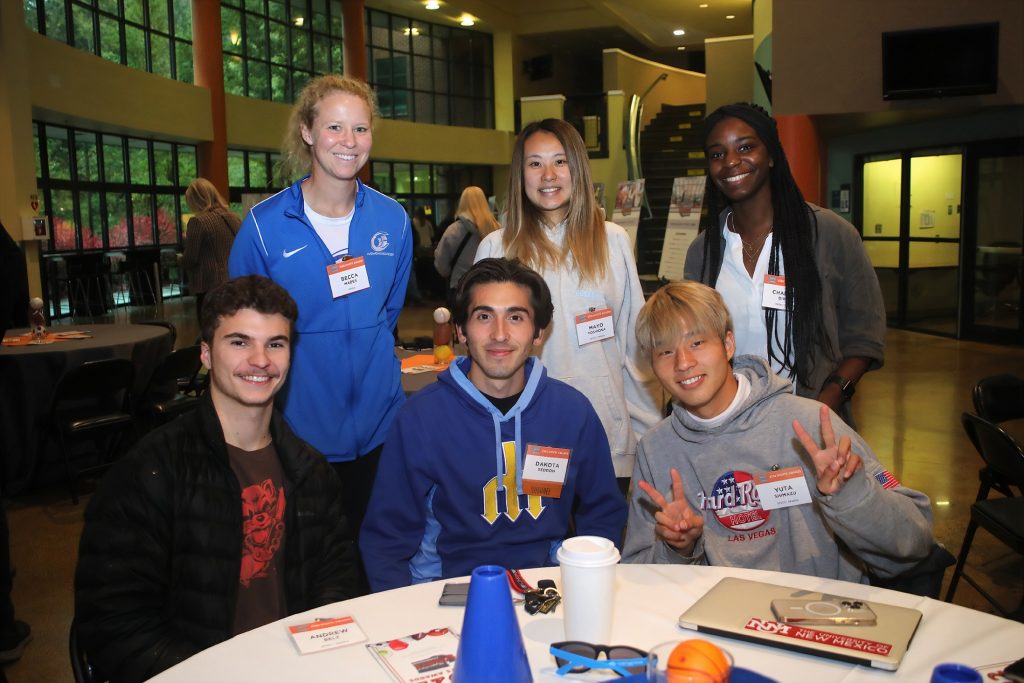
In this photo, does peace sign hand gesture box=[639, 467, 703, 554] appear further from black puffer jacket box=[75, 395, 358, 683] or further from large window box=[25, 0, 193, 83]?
large window box=[25, 0, 193, 83]

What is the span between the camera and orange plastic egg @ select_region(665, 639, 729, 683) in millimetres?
989

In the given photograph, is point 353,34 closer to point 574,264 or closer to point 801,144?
point 801,144

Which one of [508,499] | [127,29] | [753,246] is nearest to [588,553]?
[508,499]

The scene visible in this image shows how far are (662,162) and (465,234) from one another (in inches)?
453

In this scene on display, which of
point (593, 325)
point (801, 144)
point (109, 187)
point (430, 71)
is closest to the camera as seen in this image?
point (593, 325)

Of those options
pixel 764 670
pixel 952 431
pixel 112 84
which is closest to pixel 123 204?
pixel 112 84

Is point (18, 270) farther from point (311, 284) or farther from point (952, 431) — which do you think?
point (952, 431)

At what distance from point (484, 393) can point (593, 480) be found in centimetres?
36

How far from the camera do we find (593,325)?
2.63 meters

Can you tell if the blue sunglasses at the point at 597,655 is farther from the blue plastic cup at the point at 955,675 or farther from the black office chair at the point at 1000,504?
the black office chair at the point at 1000,504

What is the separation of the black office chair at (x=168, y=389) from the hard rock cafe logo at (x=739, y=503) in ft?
12.8

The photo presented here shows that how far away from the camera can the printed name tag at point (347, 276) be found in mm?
2387

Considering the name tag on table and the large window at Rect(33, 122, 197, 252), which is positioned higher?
the large window at Rect(33, 122, 197, 252)

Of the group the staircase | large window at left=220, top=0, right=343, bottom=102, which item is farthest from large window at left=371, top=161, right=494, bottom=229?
the staircase
